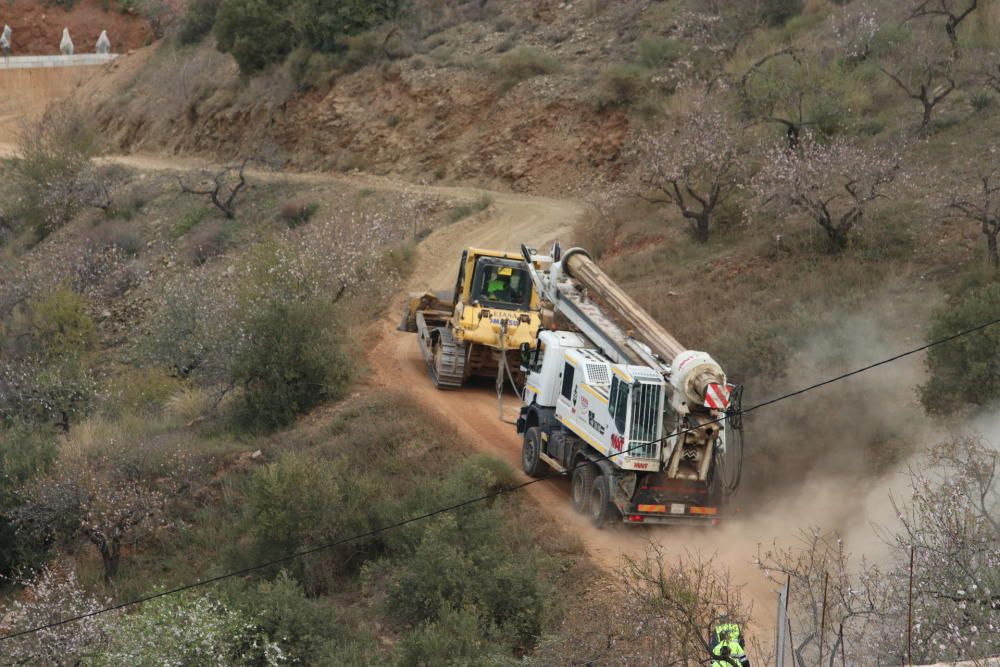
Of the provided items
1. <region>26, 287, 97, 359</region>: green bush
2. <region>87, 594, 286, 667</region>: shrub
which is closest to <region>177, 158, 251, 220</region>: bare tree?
<region>26, 287, 97, 359</region>: green bush

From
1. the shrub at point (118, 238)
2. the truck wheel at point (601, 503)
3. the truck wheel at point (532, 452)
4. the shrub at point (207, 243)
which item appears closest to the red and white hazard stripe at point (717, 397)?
the truck wheel at point (601, 503)

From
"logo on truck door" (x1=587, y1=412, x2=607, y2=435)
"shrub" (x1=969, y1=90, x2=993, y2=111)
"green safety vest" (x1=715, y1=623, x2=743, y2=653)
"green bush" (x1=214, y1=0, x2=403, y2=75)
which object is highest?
"green bush" (x1=214, y1=0, x2=403, y2=75)

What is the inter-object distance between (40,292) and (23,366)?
7.64 meters

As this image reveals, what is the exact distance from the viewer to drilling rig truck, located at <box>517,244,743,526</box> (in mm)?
14875

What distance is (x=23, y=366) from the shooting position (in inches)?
1082

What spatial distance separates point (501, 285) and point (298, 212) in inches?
807

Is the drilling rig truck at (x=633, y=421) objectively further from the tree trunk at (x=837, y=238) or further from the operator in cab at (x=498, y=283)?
the tree trunk at (x=837, y=238)

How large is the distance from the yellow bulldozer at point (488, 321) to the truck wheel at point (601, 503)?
5.61 meters

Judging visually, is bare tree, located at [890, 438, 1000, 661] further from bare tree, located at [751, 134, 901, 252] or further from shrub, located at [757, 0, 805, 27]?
shrub, located at [757, 0, 805, 27]

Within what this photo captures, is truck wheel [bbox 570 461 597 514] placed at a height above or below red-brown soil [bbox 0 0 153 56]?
below

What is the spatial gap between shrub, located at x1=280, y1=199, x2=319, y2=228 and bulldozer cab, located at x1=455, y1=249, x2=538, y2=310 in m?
19.5

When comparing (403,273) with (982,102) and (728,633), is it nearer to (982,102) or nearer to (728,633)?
(982,102)

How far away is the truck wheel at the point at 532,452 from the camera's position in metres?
17.9

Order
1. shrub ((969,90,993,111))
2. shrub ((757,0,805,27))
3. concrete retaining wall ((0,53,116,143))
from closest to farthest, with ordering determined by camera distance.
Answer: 1. shrub ((969,90,993,111))
2. shrub ((757,0,805,27))
3. concrete retaining wall ((0,53,116,143))
